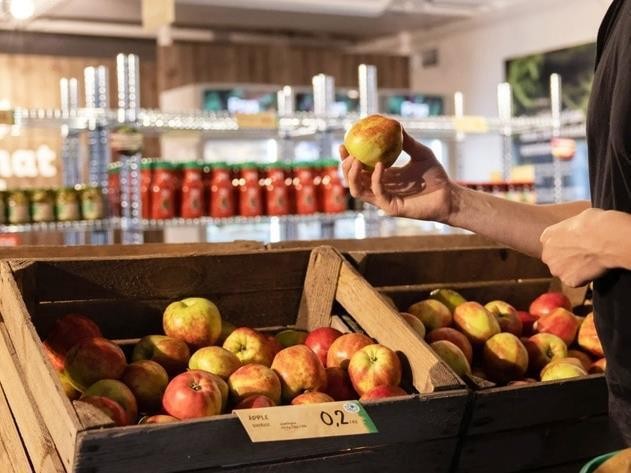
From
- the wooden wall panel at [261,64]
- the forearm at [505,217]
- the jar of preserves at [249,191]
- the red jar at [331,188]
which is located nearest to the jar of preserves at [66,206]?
the jar of preserves at [249,191]

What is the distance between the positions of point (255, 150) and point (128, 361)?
4907 mm

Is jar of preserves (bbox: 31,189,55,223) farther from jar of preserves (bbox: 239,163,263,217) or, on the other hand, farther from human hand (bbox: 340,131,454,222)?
human hand (bbox: 340,131,454,222)

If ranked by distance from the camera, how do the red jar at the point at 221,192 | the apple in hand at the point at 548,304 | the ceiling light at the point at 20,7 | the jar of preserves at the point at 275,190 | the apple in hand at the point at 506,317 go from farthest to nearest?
the ceiling light at the point at 20,7 → the jar of preserves at the point at 275,190 → the red jar at the point at 221,192 → the apple in hand at the point at 548,304 → the apple in hand at the point at 506,317

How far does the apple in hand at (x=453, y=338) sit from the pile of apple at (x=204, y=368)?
21cm

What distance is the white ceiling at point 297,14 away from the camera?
24.7 ft

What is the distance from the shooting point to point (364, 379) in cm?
170

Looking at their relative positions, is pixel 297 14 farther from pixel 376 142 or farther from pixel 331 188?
pixel 376 142

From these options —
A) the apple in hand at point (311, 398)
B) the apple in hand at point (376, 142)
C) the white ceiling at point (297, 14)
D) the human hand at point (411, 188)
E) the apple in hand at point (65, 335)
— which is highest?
the white ceiling at point (297, 14)

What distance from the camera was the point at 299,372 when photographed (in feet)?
5.52

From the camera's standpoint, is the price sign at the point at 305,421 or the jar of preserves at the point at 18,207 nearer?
the price sign at the point at 305,421

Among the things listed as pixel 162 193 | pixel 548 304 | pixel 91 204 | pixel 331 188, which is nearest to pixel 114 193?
pixel 91 204

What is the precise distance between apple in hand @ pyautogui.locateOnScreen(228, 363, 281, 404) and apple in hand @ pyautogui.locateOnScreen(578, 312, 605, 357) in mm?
853

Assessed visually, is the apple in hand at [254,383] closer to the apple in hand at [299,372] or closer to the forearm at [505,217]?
the apple in hand at [299,372]

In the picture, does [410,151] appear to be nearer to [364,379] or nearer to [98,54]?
[364,379]
